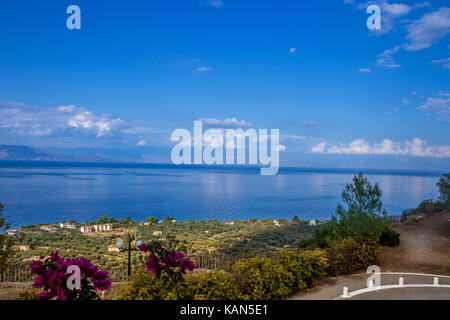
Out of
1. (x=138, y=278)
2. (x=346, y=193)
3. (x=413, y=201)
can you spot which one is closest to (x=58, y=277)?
(x=138, y=278)

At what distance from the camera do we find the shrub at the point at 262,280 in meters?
5.48

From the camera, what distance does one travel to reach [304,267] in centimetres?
645

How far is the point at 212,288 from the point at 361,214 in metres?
6.84

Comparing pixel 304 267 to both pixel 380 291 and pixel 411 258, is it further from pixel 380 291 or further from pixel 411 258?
pixel 411 258

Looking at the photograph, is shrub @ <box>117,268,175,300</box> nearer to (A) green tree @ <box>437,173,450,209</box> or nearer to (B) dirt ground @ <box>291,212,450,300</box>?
(B) dirt ground @ <box>291,212,450,300</box>

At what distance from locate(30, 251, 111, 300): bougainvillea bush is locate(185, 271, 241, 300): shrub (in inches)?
102

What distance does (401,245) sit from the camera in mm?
10469

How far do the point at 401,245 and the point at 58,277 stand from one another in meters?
11.6

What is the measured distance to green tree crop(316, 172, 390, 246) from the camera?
9.48 m

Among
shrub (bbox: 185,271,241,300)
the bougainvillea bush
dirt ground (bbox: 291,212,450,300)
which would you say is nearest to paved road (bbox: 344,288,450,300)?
dirt ground (bbox: 291,212,450,300)

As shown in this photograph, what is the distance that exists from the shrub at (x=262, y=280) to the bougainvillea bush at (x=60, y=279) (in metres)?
3.43

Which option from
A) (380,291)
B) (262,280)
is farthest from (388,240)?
(262,280)
